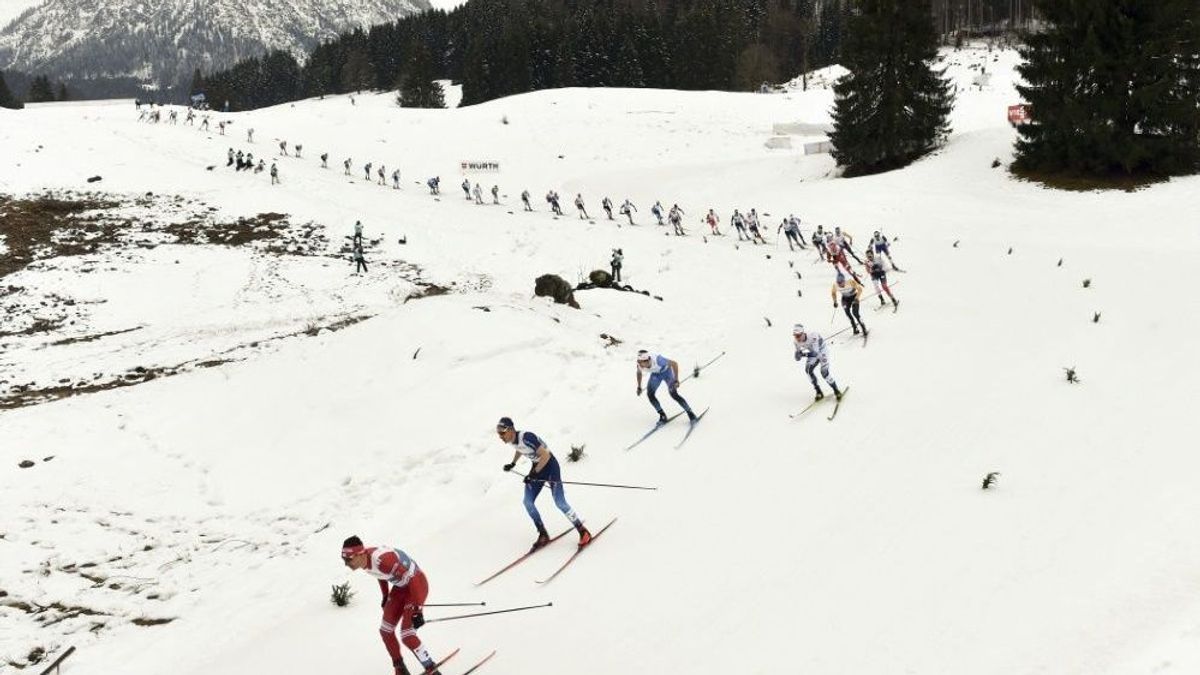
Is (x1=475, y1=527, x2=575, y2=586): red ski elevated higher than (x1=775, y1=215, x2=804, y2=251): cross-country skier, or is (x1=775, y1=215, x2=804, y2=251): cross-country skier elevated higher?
(x1=775, y1=215, x2=804, y2=251): cross-country skier

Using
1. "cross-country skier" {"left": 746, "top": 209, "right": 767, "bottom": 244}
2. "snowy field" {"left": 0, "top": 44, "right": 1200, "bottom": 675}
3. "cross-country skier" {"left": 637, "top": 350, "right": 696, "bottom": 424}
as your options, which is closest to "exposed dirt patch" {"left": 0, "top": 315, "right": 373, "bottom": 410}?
"snowy field" {"left": 0, "top": 44, "right": 1200, "bottom": 675}

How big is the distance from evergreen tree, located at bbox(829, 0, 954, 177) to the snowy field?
11.6 meters

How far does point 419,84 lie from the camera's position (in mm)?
95312

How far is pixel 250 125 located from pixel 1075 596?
226 feet

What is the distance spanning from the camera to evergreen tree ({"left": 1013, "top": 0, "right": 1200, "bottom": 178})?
30.5 m

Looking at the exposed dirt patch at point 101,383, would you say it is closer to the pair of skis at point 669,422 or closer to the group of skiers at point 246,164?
the pair of skis at point 669,422

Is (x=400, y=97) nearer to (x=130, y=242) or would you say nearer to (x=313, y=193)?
(x=313, y=193)

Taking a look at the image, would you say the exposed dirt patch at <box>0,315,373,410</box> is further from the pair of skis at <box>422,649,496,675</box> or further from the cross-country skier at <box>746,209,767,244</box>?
the cross-country skier at <box>746,209,767,244</box>

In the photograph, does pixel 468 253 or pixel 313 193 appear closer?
pixel 468 253

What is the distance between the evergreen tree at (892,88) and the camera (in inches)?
1644

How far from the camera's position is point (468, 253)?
34.4 meters

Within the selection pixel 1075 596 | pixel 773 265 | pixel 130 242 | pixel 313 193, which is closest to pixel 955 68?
pixel 773 265

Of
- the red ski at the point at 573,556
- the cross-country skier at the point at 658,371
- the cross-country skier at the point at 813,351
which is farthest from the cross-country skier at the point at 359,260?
the red ski at the point at 573,556

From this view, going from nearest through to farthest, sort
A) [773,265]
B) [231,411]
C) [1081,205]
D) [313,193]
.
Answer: [231,411]
[773,265]
[1081,205]
[313,193]
